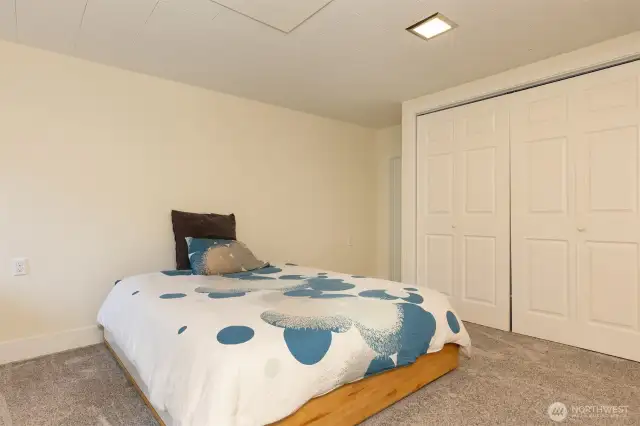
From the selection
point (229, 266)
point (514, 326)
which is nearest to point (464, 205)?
point (514, 326)

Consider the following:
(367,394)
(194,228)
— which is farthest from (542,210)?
(194,228)

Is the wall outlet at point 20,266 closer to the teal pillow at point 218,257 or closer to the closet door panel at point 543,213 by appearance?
the teal pillow at point 218,257

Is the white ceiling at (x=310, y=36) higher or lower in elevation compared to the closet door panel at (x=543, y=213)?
higher

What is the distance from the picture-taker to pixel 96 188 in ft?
9.05

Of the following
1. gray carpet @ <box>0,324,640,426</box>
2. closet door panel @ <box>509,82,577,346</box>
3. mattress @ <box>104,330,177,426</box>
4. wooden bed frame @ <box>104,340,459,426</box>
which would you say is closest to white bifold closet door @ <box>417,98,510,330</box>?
closet door panel @ <box>509,82,577,346</box>

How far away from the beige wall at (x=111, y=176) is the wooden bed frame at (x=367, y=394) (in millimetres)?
995

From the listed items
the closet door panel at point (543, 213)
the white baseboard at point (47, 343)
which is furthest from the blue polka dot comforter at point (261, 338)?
the closet door panel at point (543, 213)

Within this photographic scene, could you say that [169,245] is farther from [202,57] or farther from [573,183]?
[573,183]

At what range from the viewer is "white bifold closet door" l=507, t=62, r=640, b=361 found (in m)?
2.45

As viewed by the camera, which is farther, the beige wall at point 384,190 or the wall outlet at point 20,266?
the beige wall at point 384,190

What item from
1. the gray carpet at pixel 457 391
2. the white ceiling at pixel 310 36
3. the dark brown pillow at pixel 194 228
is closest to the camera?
the gray carpet at pixel 457 391

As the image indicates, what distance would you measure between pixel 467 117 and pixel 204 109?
2.38 m

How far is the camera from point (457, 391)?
195 centimetres

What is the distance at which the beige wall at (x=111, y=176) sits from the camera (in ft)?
8.13
